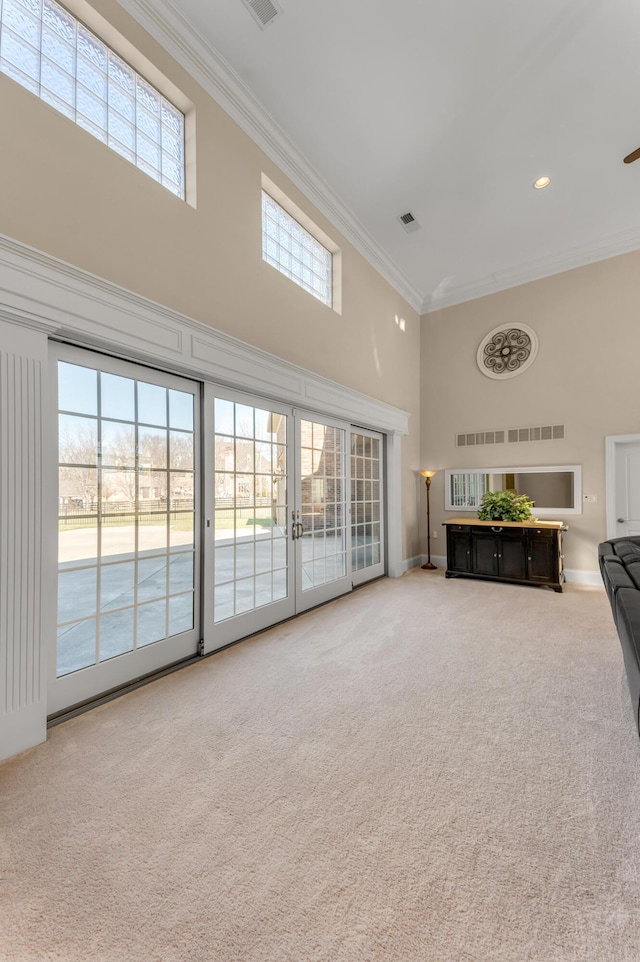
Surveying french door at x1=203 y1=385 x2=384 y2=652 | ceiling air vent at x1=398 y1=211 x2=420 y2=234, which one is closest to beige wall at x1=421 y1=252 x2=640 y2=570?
ceiling air vent at x1=398 y1=211 x2=420 y2=234

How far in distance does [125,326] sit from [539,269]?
5851mm

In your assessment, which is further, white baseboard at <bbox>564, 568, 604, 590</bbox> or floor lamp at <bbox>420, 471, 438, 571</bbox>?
floor lamp at <bbox>420, 471, 438, 571</bbox>

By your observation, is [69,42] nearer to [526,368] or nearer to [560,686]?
[560,686]

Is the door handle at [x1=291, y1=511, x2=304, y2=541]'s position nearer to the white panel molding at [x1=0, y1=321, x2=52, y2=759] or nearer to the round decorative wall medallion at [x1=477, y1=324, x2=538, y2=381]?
the white panel molding at [x1=0, y1=321, x2=52, y2=759]

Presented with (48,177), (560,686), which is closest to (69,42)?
(48,177)

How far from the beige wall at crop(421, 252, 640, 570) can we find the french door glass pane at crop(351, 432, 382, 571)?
1.32 meters

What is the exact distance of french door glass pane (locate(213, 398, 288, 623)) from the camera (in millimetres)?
3352

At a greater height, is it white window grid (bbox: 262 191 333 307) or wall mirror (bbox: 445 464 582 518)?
white window grid (bbox: 262 191 333 307)

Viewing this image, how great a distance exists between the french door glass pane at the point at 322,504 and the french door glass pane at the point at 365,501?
347 mm

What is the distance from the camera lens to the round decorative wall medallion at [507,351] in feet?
19.9

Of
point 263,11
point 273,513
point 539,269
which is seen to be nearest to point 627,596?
point 273,513

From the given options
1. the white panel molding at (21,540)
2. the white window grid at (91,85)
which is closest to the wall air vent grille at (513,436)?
the white window grid at (91,85)

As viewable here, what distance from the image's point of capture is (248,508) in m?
3.60

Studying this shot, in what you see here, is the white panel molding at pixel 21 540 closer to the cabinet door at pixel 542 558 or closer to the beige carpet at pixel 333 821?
the beige carpet at pixel 333 821
